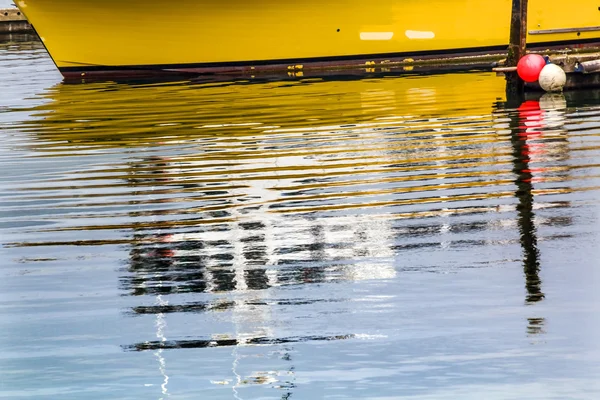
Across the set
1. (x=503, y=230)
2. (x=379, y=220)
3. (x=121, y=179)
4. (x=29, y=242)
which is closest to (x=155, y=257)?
(x=29, y=242)

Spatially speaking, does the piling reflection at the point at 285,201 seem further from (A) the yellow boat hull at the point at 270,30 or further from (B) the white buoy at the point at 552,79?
(A) the yellow boat hull at the point at 270,30

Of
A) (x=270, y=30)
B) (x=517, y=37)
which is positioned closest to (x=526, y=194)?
(x=517, y=37)

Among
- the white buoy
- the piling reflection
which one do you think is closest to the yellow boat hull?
the piling reflection

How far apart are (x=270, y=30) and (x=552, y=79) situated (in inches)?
402

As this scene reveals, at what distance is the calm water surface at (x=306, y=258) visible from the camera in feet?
22.6

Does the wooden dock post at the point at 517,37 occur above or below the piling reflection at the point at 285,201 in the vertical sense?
above

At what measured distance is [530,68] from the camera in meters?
21.7

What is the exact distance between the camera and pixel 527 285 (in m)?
8.60

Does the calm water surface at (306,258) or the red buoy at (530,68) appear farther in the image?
the red buoy at (530,68)

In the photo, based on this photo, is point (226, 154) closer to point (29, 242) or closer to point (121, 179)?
point (121, 179)

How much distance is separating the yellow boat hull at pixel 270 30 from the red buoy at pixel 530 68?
8.52 m

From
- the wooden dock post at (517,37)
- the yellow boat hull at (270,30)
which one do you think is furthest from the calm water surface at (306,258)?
the yellow boat hull at (270,30)

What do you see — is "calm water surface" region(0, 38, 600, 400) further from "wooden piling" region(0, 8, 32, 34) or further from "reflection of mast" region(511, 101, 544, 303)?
"wooden piling" region(0, 8, 32, 34)

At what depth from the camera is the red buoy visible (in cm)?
2172
